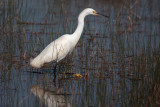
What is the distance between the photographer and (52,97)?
4926 millimetres

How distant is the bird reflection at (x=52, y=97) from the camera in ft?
15.0

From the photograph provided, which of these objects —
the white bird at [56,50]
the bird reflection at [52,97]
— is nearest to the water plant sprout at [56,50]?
the white bird at [56,50]

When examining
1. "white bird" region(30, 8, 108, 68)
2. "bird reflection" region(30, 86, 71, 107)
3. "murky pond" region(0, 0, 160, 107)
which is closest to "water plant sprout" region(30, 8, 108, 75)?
"white bird" region(30, 8, 108, 68)

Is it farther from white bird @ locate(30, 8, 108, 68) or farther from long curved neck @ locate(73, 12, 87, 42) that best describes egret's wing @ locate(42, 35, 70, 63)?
long curved neck @ locate(73, 12, 87, 42)

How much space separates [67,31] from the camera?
845cm

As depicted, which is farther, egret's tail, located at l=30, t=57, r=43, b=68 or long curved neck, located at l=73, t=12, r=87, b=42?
long curved neck, located at l=73, t=12, r=87, b=42

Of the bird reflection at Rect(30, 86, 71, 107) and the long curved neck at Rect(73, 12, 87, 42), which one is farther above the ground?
the long curved neck at Rect(73, 12, 87, 42)

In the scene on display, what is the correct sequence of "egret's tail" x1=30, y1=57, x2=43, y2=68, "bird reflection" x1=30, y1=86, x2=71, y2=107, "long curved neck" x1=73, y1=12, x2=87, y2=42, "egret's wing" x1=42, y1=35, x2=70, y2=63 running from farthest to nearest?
"long curved neck" x1=73, y1=12, x2=87, y2=42 → "egret's wing" x1=42, y1=35, x2=70, y2=63 → "egret's tail" x1=30, y1=57, x2=43, y2=68 → "bird reflection" x1=30, y1=86, x2=71, y2=107

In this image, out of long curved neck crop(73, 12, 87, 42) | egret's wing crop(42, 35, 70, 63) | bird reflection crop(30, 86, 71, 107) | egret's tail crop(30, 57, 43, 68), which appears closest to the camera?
bird reflection crop(30, 86, 71, 107)

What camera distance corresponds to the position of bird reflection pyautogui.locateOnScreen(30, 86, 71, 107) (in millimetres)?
4563

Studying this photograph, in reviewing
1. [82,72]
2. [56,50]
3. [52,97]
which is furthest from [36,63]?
[52,97]

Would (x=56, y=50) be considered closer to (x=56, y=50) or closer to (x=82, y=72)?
(x=56, y=50)

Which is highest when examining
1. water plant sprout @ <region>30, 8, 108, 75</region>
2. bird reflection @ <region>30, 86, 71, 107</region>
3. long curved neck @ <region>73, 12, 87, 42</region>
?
long curved neck @ <region>73, 12, 87, 42</region>

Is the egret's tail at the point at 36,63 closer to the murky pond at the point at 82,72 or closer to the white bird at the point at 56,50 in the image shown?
the white bird at the point at 56,50
